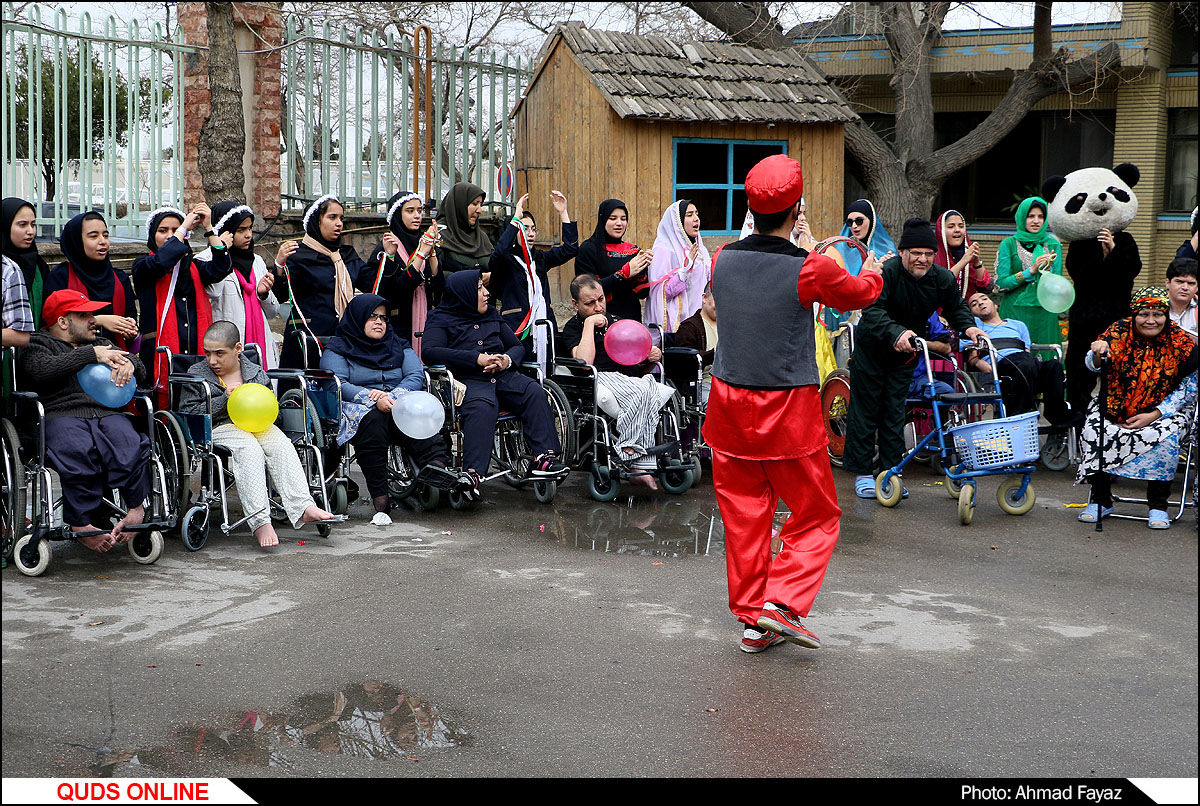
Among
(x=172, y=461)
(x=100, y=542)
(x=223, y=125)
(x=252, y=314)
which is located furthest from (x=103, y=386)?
(x=223, y=125)

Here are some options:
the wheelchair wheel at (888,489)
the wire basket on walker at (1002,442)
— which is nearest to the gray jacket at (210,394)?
Answer: the wheelchair wheel at (888,489)

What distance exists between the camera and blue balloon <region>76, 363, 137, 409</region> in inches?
240

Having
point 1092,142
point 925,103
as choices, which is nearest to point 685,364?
point 925,103

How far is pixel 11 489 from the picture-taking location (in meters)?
5.78

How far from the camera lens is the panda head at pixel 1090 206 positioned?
893 cm

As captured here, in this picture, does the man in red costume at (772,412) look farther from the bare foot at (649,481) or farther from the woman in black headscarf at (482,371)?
the bare foot at (649,481)

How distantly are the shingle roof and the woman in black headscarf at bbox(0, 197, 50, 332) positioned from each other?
25.7ft

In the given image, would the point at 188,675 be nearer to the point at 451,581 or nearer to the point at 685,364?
the point at 451,581

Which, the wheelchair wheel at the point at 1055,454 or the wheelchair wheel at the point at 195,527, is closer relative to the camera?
the wheelchair wheel at the point at 195,527

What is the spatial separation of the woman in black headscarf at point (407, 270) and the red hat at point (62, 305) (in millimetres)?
2425

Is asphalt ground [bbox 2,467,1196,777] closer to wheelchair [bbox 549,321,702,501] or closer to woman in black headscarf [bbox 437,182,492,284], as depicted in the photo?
wheelchair [bbox 549,321,702,501]

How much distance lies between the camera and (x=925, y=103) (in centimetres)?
1622

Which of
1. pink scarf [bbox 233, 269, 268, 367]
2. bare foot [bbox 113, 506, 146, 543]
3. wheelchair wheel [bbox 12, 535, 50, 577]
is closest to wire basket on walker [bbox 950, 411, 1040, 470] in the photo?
pink scarf [bbox 233, 269, 268, 367]

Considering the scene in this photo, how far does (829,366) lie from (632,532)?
2941 millimetres
